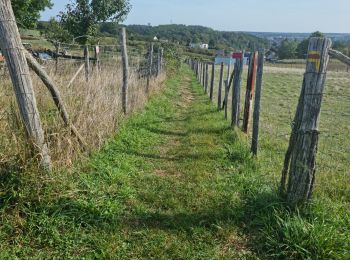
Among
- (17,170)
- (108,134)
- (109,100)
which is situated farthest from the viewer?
(109,100)

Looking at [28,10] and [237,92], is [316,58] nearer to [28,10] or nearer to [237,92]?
[237,92]

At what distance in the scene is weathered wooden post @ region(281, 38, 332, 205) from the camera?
3617 millimetres

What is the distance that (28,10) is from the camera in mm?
31062

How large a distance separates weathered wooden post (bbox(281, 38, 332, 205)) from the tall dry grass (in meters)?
2.84

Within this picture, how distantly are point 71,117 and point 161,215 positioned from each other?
6.95 feet

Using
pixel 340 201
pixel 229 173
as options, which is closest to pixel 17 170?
pixel 229 173

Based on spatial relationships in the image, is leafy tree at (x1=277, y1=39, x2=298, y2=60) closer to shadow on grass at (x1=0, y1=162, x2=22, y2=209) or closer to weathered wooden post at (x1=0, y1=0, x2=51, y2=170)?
weathered wooden post at (x1=0, y1=0, x2=51, y2=170)

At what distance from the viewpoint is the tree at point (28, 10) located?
26470mm

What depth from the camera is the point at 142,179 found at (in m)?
5.00

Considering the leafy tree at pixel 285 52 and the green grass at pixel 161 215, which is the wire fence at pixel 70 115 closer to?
the green grass at pixel 161 215

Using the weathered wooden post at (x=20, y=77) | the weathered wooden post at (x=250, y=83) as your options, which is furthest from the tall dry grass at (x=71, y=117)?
the weathered wooden post at (x=250, y=83)

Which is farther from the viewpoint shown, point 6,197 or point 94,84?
point 94,84

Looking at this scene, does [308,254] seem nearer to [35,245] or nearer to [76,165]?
[35,245]

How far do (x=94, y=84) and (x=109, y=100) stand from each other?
0.45m
